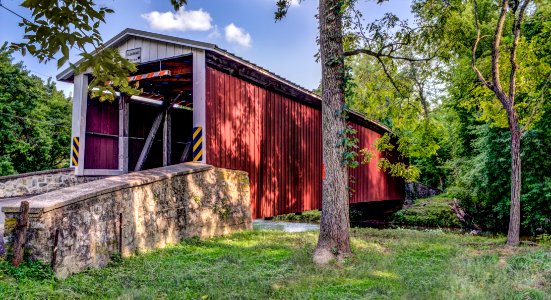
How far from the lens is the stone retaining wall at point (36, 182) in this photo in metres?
8.34

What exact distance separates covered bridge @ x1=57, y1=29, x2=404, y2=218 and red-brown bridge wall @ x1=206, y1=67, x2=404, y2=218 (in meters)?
0.02

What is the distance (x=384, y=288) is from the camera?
3.88 m

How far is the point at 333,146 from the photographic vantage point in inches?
214

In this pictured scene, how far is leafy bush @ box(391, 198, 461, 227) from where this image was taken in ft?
51.6

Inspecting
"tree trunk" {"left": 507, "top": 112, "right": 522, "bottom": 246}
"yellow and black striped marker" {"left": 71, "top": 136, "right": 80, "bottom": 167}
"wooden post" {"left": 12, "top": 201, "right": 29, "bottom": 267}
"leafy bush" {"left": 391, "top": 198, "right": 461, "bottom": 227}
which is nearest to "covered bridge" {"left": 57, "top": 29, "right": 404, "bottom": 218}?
"yellow and black striped marker" {"left": 71, "top": 136, "right": 80, "bottom": 167}

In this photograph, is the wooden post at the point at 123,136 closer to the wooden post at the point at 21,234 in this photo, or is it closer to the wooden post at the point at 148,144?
the wooden post at the point at 148,144

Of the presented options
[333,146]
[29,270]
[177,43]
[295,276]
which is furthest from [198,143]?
[29,270]

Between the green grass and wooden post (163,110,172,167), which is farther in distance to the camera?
the green grass

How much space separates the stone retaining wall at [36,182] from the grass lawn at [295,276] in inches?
170

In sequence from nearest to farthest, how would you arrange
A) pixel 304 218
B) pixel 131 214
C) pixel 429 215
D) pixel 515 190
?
pixel 131 214 → pixel 515 190 → pixel 429 215 → pixel 304 218

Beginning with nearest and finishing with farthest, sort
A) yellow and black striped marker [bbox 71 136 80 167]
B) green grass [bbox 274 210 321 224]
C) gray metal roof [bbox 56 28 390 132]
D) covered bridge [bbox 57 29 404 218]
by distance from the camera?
gray metal roof [bbox 56 28 390 132] → covered bridge [bbox 57 29 404 218] → yellow and black striped marker [bbox 71 136 80 167] → green grass [bbox 274 210 321 224]

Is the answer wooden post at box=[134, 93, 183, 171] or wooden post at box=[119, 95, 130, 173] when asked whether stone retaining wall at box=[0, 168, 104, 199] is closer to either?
wooden post at box=[119, 95, 130, 173]

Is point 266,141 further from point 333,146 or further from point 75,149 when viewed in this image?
point 75,149

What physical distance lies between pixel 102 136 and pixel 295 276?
6436 mm
